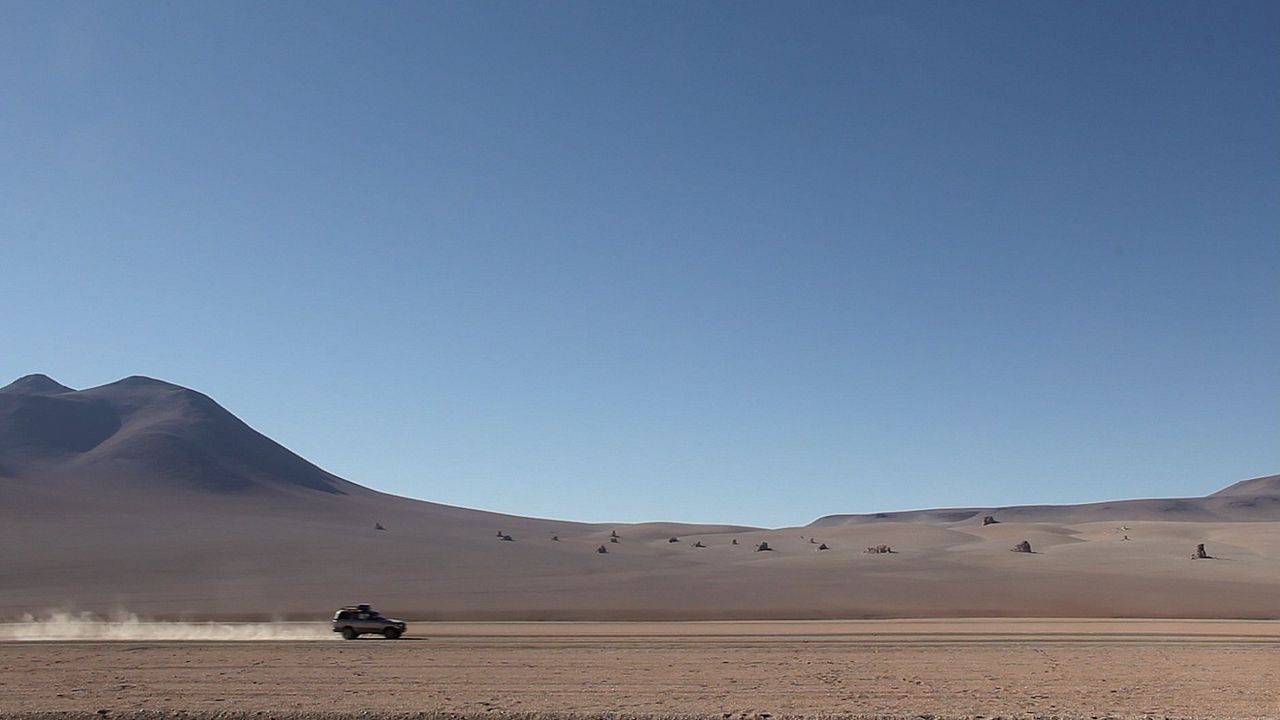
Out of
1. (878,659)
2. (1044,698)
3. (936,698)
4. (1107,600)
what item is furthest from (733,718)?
(1107,600)

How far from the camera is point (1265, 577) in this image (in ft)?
214

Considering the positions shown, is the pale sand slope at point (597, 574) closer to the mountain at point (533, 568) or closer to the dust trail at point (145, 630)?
the mountain at point (533, 568)

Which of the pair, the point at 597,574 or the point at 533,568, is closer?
the point at 597,574

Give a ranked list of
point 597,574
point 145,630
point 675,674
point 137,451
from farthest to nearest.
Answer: point 137,451
point 597,574
point 145,630
point 675,674

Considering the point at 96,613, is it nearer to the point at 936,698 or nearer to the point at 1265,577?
the point at 936,698

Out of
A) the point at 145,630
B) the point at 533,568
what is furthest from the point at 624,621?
the point at 533,568

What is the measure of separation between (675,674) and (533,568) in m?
50.8

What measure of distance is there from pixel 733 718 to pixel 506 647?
14.0m

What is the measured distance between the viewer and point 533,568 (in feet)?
247

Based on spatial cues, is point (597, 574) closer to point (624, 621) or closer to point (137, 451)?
point (624, 621)

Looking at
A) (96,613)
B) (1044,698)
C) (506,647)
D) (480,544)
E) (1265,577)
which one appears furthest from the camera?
(480,544)

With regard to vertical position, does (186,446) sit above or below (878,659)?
above

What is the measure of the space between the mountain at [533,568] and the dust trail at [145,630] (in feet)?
14.2

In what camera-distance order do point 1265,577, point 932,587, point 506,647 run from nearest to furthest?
point 506,647, point 932,587, point 1265,577
